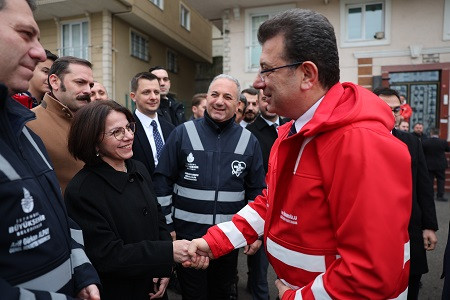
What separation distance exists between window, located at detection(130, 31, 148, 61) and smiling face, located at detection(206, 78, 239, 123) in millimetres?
11761

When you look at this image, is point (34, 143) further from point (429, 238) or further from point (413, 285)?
point (413, 285)

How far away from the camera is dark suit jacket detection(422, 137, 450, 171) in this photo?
9298mm

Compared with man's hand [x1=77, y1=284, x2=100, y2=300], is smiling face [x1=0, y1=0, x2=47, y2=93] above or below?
above

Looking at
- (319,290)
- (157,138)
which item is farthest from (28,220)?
(157,138)

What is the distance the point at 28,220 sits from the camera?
124cm

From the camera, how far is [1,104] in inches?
48.9

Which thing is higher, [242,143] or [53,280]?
[242,143]

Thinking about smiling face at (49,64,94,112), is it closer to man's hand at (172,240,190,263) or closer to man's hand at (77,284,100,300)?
man's hand at (172,240,190,263)

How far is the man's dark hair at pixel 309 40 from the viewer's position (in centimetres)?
150

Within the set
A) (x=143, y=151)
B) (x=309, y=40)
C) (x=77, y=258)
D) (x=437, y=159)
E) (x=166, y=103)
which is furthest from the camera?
(x=437, y=159)

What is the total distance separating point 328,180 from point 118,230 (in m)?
1.33

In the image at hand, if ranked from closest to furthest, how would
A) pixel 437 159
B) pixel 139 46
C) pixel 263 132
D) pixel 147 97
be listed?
pixel 147 97, pixel 263 132, pixel 437 159, pixel 139 46

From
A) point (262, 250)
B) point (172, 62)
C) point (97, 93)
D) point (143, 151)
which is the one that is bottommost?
point (262, 250)

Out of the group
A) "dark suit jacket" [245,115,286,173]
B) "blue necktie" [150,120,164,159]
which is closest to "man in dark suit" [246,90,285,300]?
"dark suit jacket" [245,115,286,173]
